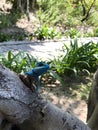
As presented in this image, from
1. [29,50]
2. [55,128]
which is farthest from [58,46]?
[55,128]

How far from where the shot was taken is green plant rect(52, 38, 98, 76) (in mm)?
6160

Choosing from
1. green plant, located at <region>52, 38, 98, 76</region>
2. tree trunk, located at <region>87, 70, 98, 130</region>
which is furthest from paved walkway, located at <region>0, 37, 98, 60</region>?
tree trunk, located at <region>87, 70, 98, 130</region>

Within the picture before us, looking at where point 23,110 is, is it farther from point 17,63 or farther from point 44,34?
point 44,34

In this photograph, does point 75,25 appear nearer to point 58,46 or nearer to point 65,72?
point 58,46

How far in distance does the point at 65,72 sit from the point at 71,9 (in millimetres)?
5757

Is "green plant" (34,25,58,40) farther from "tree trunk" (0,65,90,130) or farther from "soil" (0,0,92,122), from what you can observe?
"tree trunk" (0,65,90,130)

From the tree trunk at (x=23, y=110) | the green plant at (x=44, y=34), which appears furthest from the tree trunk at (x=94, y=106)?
the green plant at (x=44, y=34)

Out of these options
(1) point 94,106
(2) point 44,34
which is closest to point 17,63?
(2) point 44,34

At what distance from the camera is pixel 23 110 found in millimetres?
849

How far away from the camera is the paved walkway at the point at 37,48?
288 inches

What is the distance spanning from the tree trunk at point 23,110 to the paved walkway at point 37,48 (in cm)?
609

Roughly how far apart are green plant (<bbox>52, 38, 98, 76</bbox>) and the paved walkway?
72 centimetres

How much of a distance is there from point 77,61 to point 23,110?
552 cm

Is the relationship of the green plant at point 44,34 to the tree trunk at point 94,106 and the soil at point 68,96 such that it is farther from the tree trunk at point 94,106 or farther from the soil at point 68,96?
the tree trunk at point 94,106
